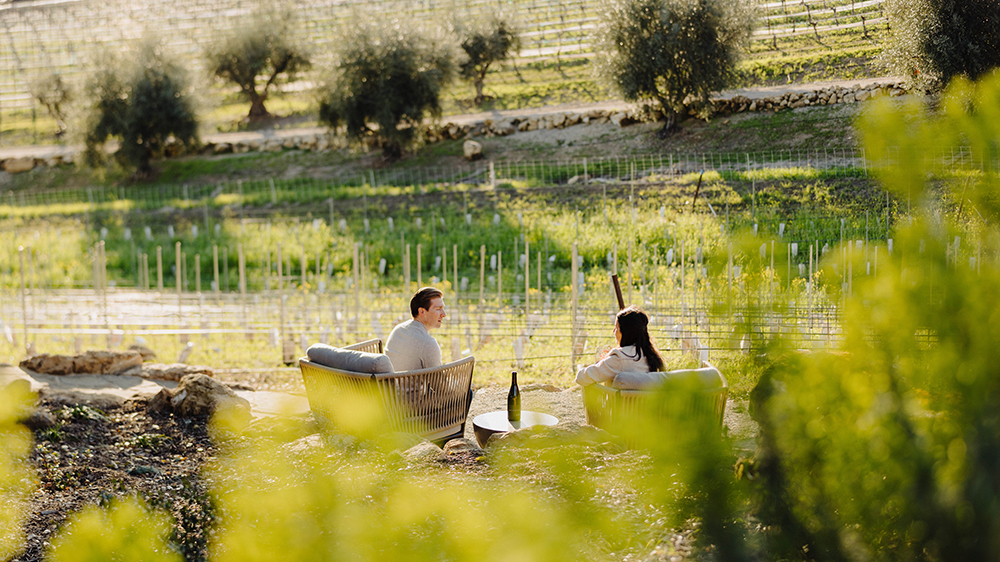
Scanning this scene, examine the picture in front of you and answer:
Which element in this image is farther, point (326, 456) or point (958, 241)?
point (326, 456)

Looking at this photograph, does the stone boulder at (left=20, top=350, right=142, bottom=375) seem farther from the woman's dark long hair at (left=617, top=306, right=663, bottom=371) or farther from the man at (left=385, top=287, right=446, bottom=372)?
the woman's dark long hair at (left=617, top=306, right=663, bottom=371)

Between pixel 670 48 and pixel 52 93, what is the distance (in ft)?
59.7

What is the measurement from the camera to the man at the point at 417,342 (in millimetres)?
3350

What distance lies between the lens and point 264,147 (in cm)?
1464

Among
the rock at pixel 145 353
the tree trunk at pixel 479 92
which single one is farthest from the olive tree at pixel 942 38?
the tree trunk at pixel 479 92

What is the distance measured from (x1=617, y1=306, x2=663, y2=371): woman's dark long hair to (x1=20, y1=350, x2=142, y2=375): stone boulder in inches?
143

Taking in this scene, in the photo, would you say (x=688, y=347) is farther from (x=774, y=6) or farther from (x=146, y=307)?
(x=146, y=307)

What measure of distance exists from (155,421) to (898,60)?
18.0 feet

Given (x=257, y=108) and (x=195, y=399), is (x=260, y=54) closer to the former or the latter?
(x=257, y=108)

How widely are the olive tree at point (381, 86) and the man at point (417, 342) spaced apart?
30.7 feet

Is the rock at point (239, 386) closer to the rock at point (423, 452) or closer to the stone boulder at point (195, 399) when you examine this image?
the stone boulder at point (195, 399)

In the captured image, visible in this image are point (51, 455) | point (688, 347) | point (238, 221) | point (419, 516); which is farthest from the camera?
point (238, 221)

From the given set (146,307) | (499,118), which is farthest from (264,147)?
(146,307)

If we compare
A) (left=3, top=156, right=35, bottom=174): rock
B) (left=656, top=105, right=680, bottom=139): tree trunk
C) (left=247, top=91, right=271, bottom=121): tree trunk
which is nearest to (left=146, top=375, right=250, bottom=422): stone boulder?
(left=656, top=105, right=680, bottom=139): tree trunk
